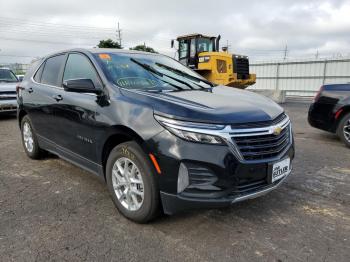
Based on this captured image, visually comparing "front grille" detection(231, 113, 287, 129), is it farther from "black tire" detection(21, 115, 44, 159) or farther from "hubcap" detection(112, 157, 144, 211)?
"black tire" detection(21, 115, 44, 159)

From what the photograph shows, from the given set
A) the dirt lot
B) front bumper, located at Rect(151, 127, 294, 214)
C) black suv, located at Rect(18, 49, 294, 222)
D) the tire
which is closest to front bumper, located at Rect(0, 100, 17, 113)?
the dirt lot

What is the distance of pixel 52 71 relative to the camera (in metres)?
4.65

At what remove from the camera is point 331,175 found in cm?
465

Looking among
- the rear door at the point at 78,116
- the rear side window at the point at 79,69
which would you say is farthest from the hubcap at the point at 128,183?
the rear side window at the point at 79,69

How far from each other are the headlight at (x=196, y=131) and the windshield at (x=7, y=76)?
9863 mm

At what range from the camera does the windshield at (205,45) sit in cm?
1518

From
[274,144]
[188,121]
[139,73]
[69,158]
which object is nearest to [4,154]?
[69,158]

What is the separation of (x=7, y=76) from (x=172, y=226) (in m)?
10.1

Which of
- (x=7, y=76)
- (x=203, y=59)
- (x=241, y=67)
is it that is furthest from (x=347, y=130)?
(x=7, y=76)

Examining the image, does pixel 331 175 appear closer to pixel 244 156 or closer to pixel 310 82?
pixel 244 156

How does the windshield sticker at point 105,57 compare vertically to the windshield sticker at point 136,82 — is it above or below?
above

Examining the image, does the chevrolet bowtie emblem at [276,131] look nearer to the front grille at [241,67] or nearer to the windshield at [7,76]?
the windshield at [7,76]

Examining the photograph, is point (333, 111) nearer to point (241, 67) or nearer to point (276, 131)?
point (276, 131)

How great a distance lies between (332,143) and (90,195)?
5083 mm
